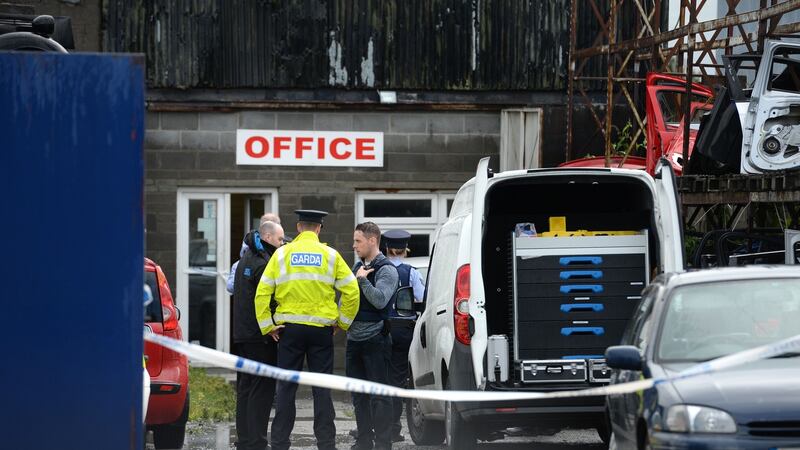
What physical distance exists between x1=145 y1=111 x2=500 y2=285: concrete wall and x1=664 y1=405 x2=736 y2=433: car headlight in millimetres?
13262

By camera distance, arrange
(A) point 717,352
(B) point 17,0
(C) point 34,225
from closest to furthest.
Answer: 1. (C) point 34,225
2. (A) point 717,352
3. (B) point 17,0

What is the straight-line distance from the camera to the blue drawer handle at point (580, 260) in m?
10.5

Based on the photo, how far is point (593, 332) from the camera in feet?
34.4

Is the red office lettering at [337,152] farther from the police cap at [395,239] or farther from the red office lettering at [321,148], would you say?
the police cap at [395,239]

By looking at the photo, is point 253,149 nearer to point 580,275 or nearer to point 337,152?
point 337,152

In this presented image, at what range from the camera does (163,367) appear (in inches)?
448

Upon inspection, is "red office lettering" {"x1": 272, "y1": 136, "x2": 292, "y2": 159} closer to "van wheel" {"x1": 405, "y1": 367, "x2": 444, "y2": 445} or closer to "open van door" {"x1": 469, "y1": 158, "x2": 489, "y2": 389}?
"van wheel" {"x1": 405, "y1": 367, "x2": 444, "y2": 445}

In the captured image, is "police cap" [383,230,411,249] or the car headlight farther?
"police cap" [383,230,411,249]

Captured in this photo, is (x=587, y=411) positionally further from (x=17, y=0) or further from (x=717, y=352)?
(x=17, y=0)

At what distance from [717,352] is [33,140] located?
3.83 meters

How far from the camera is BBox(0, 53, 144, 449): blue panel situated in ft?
22.4

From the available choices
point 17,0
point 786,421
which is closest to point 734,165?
point 786,421

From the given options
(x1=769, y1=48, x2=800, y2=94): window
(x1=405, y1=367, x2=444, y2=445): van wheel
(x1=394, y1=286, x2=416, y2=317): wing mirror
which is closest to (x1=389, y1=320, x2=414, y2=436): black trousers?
(x1=405, y1=367, x2=444, y2=445): van wheel

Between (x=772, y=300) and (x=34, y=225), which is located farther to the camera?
(x=772, y=300)
